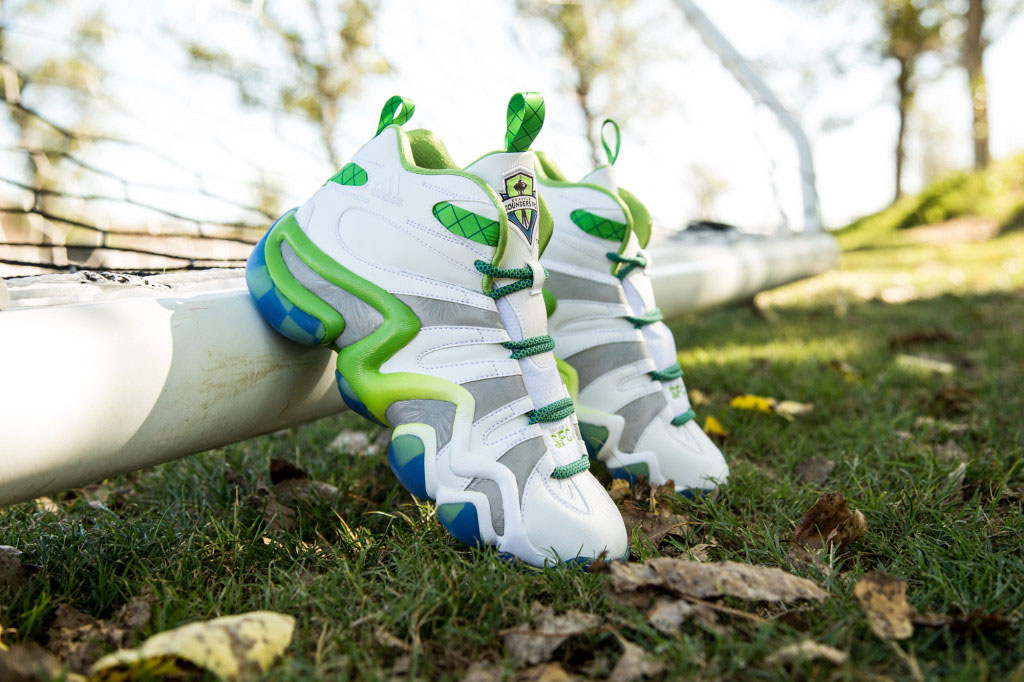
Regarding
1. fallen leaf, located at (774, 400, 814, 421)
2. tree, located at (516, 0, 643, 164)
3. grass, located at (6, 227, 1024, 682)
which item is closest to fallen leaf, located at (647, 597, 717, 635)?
grass, located at (6, 227, 1024, 682)

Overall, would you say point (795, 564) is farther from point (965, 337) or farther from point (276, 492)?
point (965, 337)

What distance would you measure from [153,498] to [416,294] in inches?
27.0

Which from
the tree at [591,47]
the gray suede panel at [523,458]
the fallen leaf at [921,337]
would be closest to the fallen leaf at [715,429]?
the gray suede panel at [523,458]

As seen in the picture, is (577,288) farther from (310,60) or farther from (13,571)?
(310,60)

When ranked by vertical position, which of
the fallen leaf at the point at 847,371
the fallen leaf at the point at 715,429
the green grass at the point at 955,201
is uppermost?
the fallen leaf at the point at 715,429

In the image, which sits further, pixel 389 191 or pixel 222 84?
pixel 222 84

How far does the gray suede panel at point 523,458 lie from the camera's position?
106 centimetres

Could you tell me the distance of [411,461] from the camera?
110 cm

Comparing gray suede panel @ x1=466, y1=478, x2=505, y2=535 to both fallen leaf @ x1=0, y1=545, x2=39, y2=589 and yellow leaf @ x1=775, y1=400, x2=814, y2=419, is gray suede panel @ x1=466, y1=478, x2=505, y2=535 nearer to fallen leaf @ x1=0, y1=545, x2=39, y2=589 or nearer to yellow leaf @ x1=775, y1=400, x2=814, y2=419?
fallen leaf @ x1=0, y1=545, x2=39, y2=589

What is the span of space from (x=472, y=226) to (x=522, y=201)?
0.34 ft

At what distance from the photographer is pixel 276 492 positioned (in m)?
1.37

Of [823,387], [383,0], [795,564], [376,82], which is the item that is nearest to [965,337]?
[823,387]

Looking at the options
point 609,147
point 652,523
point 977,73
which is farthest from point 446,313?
point 977,73

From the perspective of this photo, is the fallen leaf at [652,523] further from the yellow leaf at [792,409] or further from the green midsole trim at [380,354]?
the yellow leaf at [792,409]
